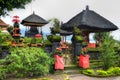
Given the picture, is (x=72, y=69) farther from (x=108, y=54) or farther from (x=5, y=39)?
(x=5, y=39)

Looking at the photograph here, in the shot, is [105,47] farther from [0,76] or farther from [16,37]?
[0,76]

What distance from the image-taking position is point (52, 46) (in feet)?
69.1

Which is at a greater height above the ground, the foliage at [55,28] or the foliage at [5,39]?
the foliage at [55,28]

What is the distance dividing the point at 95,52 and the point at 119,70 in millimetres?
3821

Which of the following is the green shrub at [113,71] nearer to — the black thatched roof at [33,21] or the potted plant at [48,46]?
the potted plant at [48,46]

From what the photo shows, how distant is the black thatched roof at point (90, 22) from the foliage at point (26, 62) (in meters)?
7.89

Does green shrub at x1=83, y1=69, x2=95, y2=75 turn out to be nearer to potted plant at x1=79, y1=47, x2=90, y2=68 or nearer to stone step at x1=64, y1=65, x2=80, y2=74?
stone step at x1=64, y1=65, x2=80, y2=74

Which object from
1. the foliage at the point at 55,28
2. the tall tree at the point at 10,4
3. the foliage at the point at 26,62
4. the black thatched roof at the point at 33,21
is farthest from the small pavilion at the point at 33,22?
the foliage at the point at 26,62

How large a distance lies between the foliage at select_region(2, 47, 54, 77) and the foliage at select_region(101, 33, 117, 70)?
4.54 m

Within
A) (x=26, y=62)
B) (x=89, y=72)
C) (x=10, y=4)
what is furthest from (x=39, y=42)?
(x=10, y=4)

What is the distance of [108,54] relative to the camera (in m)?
20.9

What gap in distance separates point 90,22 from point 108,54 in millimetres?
5972

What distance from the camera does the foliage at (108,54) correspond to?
21000mm

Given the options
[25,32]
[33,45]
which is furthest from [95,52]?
[25,32]
